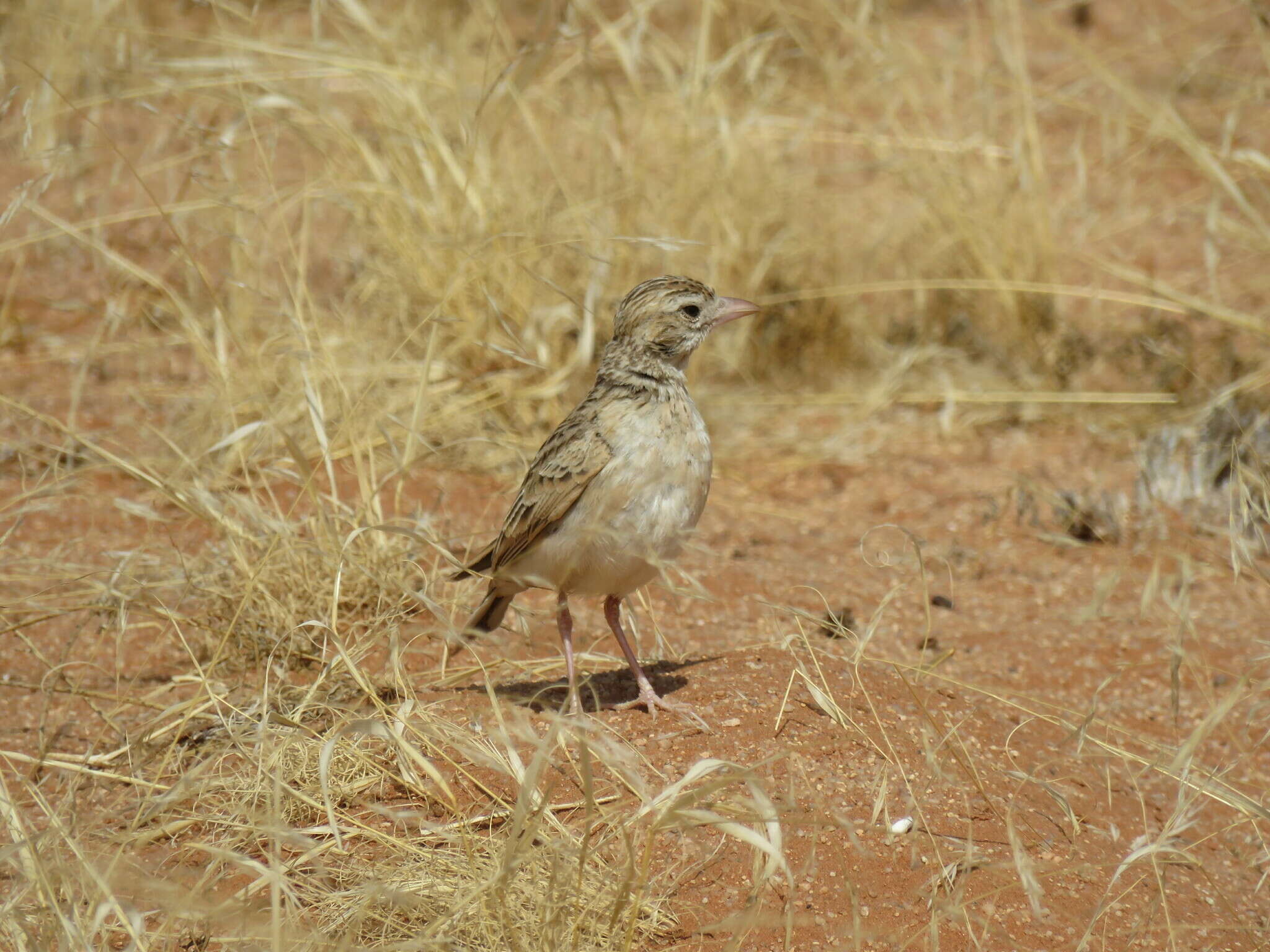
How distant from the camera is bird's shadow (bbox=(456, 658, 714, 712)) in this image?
4035 mm

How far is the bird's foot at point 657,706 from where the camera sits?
3.69 meters

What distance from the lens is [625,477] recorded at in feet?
12.2

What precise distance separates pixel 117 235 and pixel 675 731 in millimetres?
6832

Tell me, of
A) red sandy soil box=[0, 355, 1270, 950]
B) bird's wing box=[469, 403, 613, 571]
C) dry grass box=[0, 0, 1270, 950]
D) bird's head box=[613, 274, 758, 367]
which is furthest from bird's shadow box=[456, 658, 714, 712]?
bird's head box=[613, 274, 758, 367]

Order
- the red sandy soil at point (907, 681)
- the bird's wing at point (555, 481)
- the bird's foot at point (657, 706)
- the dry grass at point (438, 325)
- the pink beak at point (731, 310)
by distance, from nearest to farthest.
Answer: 1. the dry grass at point (438, 325)
2. the red sandy soil at point (907, 681)
3. the bird's foot at point (657, 706)
4. the bird's wing at point (555, 481)
5. the pink beak at point (731, 310)

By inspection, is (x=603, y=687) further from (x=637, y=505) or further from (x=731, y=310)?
(x=731, y=310)

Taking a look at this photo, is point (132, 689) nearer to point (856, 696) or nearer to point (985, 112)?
point (856, 696)

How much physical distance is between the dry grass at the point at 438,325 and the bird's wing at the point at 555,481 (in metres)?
0.30

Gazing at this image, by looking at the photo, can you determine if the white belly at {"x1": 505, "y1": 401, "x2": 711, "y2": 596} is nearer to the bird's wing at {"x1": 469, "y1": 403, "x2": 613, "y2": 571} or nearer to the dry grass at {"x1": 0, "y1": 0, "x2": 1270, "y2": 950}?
the bird's wing at {"x1": 469, "y1": 403, "x2": 613, "y2": 571}

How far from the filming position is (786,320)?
785 cm

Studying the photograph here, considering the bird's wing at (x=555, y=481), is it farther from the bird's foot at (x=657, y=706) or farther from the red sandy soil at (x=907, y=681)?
the bird's foot at (x=657, y=706)

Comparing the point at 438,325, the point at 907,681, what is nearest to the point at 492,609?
the point at 438,325

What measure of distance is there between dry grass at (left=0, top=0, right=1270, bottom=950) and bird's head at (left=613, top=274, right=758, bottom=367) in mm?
274

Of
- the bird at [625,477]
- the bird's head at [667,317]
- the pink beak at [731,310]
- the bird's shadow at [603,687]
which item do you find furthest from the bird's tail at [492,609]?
the pink beak at [731,310]
